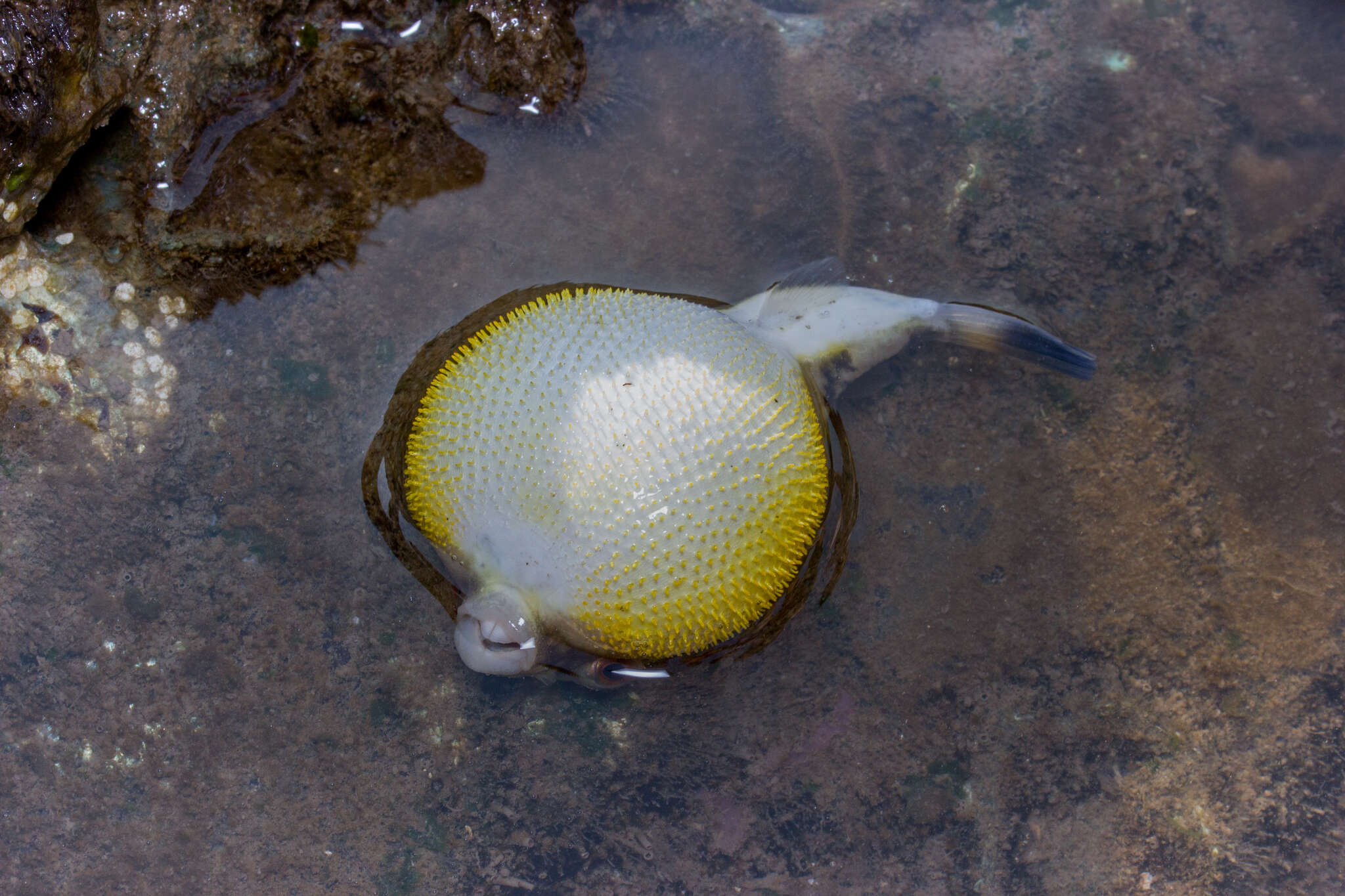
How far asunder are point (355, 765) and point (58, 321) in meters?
1.53

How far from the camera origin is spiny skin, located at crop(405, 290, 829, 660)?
2.03m

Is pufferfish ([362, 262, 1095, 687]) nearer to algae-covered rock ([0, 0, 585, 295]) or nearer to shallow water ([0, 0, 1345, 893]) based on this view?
shallow water ([0, 0, 1345, 893])

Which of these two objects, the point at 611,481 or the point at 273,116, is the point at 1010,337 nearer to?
the point at 611,481

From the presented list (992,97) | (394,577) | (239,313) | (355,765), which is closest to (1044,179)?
(992,97)

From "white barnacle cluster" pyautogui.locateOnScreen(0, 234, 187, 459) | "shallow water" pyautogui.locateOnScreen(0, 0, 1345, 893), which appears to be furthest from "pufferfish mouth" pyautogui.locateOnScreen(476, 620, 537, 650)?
"white barnacle cluster" pyautogui.locateOnScreen(0, 234, 187, 459)

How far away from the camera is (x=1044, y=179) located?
9.35ft

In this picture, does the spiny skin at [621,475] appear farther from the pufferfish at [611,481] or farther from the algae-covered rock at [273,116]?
the algae-covered rock at [273,116]

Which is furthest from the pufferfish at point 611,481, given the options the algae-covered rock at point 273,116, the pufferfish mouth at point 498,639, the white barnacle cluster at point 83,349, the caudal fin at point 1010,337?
the white barnacle cluster at point 83,349

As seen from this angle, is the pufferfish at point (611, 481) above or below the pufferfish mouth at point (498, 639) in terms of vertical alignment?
above

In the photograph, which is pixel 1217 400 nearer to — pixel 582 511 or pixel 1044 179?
pixel 1044 179

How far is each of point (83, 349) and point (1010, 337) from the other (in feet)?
8.93

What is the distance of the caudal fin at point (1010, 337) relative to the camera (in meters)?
2.69

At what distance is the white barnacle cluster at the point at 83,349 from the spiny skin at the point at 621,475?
96cm

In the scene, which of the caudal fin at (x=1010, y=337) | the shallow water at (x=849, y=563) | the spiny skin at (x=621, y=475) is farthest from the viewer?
the caudal fin at (x=1010, y=337)
